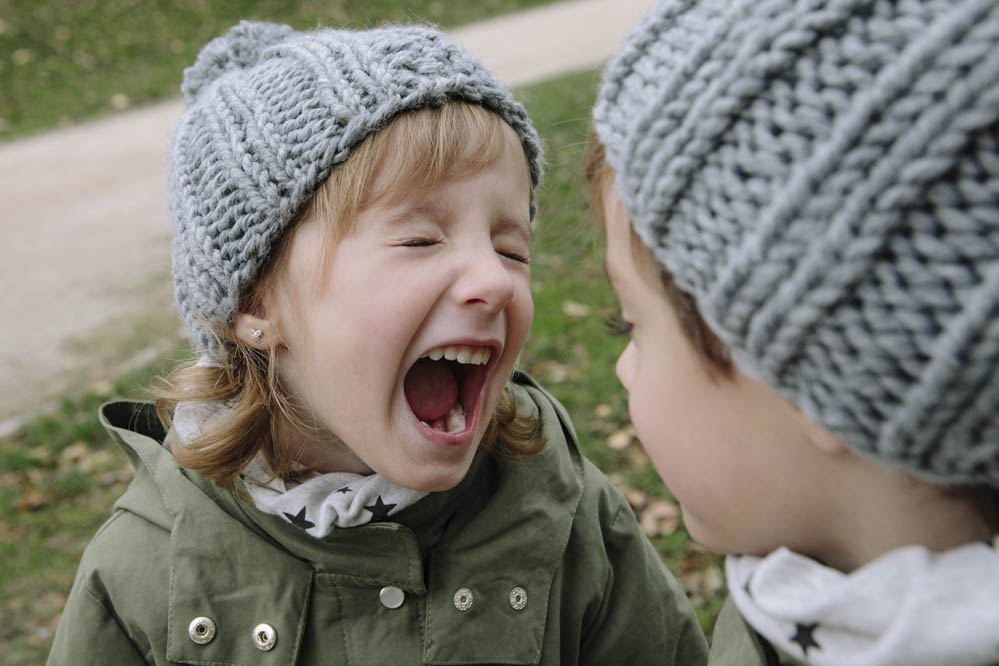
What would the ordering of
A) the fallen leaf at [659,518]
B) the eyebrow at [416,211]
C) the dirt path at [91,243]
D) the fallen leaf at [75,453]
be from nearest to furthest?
the eyebrow at [416,211]
the fallen leaf at [659,518]
the fallen leaf at [75,453]
the dirt path at [91,243]

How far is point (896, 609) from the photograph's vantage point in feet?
4.43

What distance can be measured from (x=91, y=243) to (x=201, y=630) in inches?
224

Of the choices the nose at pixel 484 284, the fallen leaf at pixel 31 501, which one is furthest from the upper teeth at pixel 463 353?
the fallen leaf at pixel 31 501

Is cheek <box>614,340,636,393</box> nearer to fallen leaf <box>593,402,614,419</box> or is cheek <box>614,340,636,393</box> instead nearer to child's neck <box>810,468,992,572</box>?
child's neck <box>810,468,992,572</box>

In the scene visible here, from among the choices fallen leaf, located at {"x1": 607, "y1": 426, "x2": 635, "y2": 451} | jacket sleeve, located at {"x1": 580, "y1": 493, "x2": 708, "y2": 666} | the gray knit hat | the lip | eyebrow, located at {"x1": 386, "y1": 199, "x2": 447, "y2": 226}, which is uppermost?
the gray knit hat

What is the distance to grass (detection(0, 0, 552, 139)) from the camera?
415 inches

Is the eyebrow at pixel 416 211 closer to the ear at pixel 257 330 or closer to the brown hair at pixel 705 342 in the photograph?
the ear at pixel 257 330

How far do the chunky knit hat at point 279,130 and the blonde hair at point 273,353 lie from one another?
3cm

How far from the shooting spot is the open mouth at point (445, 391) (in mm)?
2141

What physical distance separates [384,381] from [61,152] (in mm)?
8407

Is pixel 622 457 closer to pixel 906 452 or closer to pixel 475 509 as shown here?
pixel 475 509

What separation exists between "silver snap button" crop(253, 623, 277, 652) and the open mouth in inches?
22.7

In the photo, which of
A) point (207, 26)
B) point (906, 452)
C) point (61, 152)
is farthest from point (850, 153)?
point (207, 26)

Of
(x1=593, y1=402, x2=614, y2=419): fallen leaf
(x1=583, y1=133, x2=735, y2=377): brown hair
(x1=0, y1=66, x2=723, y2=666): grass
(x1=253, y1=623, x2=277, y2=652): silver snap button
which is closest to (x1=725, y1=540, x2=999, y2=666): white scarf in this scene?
(x1=583, y1=133, x2=735, y2=377): brown hair
